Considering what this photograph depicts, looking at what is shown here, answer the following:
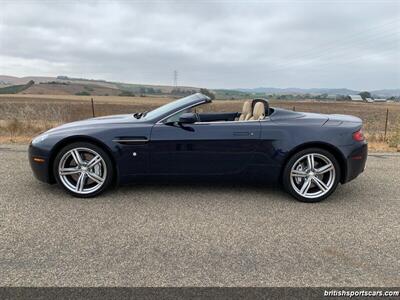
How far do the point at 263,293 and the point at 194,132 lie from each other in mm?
2176

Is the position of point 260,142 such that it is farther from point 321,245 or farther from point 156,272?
point 156,272

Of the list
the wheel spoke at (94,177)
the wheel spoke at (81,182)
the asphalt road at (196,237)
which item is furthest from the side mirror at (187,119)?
the wheel spoke at (81,182)

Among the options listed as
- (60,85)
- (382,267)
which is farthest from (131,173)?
(60,85)

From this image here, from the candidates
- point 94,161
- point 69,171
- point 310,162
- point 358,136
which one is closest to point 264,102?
A: point 310,162

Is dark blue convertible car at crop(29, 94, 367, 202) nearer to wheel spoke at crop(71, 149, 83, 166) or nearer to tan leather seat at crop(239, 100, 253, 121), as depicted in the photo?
wheel spoke at crop(71, 149, 83, 166)

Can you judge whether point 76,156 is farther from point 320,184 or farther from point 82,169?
point 320,184

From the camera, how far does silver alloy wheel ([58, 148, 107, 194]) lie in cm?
398

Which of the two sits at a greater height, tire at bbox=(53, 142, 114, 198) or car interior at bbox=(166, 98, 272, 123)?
car interior at bbox=(166, 98, 272, 123)

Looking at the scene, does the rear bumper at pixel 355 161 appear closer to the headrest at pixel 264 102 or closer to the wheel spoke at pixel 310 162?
the wheel spoke at pixel 310 162

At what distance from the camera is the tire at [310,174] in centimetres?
403

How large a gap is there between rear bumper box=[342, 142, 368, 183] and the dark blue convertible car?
1 centimetres

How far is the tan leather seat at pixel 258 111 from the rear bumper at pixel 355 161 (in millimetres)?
→ 1198

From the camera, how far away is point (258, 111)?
4.40 meters

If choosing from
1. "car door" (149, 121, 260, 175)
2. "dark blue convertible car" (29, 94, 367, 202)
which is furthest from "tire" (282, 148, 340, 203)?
"car door" (149, 121, 260, 175)
